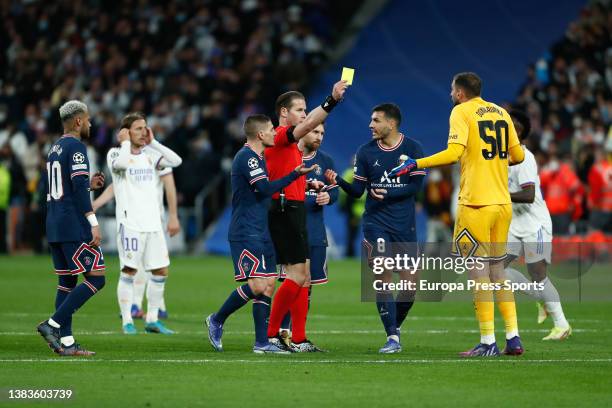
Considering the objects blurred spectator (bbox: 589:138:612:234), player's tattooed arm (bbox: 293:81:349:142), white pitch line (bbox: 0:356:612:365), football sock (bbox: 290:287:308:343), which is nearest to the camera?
white pitch line (bbox: 0:356:612:365)

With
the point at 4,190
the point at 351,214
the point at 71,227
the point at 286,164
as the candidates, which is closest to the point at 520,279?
the point at 286,164

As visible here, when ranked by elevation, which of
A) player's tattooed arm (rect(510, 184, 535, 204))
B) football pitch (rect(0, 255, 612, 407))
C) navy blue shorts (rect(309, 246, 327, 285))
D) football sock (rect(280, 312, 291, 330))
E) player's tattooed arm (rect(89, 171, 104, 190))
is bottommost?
football pitch (rect(0, 255, 612, 407))

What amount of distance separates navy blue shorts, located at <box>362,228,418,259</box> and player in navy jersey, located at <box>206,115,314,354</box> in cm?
119

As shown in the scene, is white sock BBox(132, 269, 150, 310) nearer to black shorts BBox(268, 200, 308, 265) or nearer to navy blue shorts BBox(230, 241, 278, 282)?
black shorts BBox(268, 200, 308, 265)

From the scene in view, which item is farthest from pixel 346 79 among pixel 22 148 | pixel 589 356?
pixel 22 148

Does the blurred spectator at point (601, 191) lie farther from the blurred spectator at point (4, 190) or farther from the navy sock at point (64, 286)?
the navy sock at point (64, 286)

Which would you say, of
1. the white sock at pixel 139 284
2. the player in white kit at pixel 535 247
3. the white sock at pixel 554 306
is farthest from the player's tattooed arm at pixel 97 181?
the white sock at pixel 554 306

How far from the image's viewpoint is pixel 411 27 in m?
39.0

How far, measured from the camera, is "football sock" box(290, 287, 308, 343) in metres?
13.5

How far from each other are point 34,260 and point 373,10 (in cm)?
1530

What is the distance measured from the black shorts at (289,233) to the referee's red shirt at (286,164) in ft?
0.33

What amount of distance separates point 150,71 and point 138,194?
65.5ft

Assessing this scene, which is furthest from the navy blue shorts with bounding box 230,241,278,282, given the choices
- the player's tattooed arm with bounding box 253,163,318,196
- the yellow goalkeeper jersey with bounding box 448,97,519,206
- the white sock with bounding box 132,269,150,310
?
the white sock with bounding box 132,269,150,310

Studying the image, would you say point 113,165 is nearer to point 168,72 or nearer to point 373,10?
point 168,72
